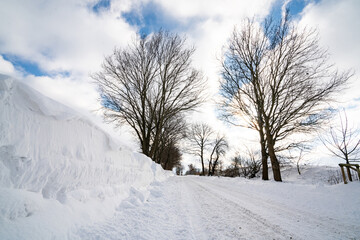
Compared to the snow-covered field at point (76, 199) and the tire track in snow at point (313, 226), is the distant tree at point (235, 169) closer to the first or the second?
the snow-covered field at point (76, 199)

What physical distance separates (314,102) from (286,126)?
7.81ft

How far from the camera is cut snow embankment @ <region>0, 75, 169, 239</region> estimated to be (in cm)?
137

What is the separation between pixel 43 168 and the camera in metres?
1.70

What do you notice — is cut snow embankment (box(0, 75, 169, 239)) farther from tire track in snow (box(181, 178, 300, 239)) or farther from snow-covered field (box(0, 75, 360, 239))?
tire track in snow (box(181, 178, 300, 239))

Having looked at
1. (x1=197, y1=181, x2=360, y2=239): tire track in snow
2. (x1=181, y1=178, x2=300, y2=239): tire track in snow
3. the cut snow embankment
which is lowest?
(x1=197, y1=181, x2=360, y2=239): tire track in snow

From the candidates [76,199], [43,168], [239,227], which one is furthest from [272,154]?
[43,168]

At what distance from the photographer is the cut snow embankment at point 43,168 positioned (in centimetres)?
137

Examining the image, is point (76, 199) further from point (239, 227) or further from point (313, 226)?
point (313, 226)

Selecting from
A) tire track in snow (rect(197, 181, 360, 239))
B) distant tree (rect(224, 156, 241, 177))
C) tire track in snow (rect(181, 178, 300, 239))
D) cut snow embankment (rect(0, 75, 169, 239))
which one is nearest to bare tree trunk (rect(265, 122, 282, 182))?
tire track in snow (rect(197, 181, 360, 239))

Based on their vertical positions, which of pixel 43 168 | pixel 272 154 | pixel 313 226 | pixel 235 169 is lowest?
pixel 313 226

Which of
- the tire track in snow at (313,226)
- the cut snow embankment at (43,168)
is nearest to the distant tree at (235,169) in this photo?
the tire track in snow at (313,226)

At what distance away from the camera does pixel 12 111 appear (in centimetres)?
153

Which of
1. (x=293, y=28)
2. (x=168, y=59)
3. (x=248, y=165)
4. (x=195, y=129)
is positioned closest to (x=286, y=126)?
(x=293, y=28)

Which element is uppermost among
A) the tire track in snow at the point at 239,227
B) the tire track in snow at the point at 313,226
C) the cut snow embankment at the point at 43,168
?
the cut snow embankment at the point at 43,168
